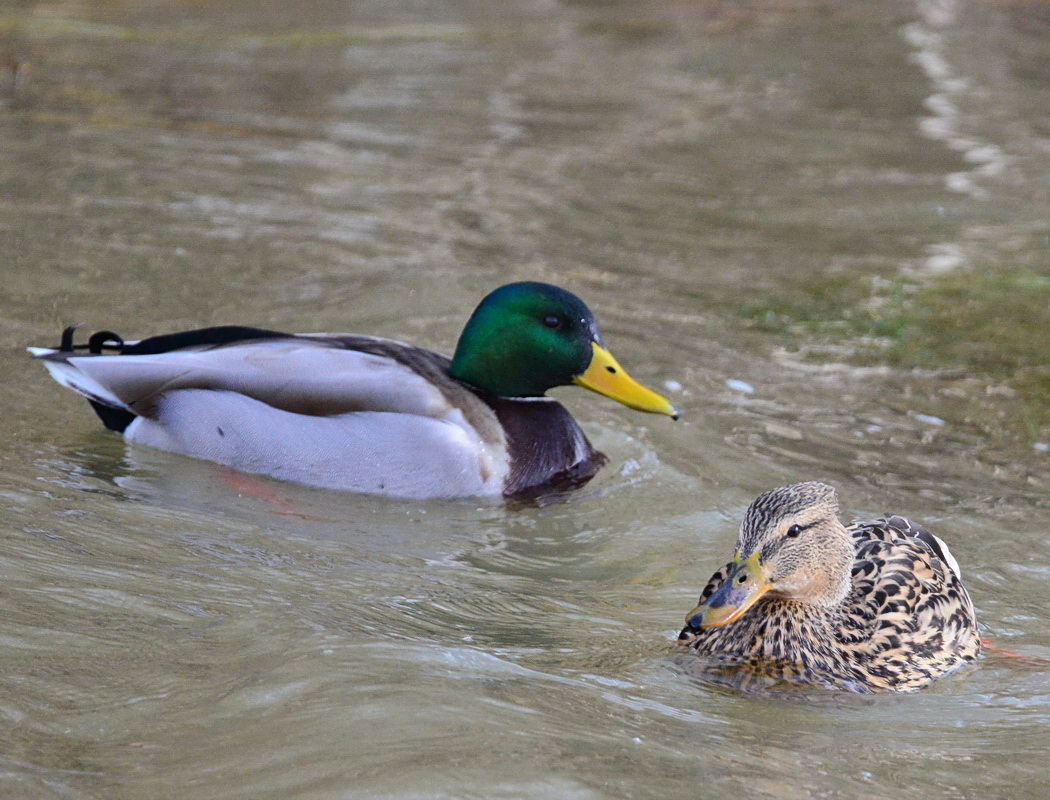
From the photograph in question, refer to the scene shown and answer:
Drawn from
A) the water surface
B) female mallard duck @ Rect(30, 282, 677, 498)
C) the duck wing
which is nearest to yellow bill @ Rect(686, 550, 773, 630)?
the water surface

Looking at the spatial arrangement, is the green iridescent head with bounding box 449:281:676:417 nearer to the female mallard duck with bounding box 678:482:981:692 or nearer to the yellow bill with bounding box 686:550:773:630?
the female mallard duck with bounding box 678:482:981:692

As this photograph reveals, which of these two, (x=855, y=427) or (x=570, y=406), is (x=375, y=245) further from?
(x=855, y=427)

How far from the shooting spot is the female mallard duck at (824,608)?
4.55 m

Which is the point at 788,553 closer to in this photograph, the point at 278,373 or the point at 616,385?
the point at 616,385

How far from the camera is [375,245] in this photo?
10148 mm

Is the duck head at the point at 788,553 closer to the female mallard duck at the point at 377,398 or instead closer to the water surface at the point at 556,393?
the water surface at the point at 556,393

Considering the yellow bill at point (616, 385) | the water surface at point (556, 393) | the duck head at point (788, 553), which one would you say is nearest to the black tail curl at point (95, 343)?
the water surface at point (556, 393)

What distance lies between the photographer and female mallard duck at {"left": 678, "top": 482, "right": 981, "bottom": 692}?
14.9ft

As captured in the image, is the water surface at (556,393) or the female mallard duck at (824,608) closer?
the water surface at (556,393)

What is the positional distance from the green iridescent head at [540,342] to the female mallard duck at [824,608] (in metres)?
2.09

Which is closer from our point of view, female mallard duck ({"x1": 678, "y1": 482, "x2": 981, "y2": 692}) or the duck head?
the duck head

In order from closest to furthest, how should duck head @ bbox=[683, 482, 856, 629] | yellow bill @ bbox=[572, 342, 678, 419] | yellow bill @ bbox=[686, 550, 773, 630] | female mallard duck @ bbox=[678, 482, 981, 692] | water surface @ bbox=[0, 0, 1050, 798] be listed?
water surface @ bbox=[0, 0, 1050, 798]
yellow bill @ bbox=[686, 550, 773, 630]
duck head @ bbox=[683, 482, 856, 629]
female mallard duck @ bbox=[678, 482, 981, 692]
yellow bill @ bbox=[572, 342, 678, 419]

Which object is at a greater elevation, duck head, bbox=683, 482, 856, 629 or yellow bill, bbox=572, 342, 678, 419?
duck head, bbox=683, 482, 856, 629

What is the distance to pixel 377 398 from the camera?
21.6 feet
